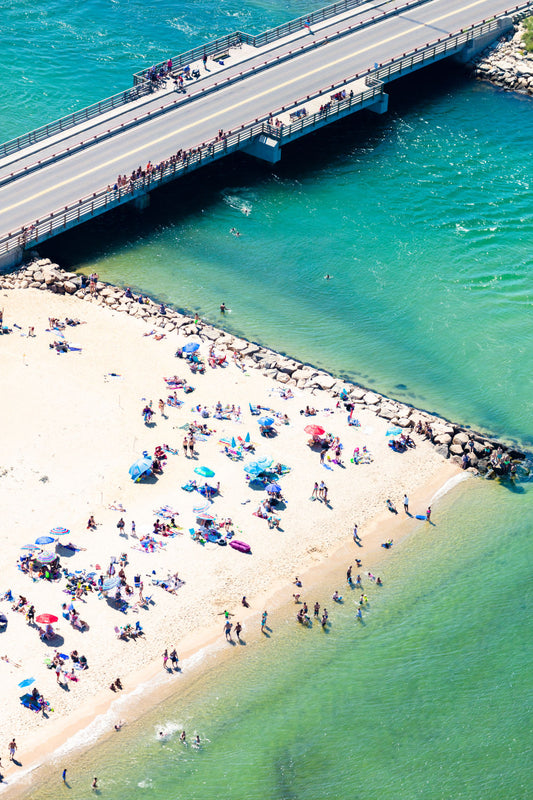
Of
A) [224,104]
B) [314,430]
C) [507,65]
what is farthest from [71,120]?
[507,65]

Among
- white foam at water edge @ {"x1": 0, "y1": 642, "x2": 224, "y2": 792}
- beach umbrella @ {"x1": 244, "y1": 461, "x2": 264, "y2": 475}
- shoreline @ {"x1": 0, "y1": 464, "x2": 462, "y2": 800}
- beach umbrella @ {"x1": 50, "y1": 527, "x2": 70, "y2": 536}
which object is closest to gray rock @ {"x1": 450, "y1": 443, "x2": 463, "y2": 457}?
shoreline @ {"x1": 0, "y1": 464, "x2": 462, "y2": 800}

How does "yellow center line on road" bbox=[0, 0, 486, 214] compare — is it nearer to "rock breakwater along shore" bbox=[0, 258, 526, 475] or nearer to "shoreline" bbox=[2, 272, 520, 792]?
"rock breakwater along shore" bbox=[0, 258, 526, 475]

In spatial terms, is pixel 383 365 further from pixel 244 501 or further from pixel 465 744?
pixel 465 744

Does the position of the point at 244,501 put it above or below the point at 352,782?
above

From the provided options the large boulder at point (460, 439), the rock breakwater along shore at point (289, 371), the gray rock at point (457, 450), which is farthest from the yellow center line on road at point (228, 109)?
the gray rock at point (457, 450)

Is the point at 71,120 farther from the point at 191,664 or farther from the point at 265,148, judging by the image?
the point at 191,664

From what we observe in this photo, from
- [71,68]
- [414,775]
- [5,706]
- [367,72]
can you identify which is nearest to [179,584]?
[5,706]
